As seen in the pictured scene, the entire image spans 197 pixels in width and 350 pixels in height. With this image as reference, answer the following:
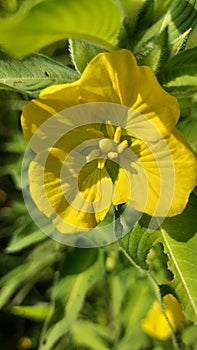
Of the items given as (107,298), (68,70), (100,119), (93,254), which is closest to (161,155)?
(100,119)

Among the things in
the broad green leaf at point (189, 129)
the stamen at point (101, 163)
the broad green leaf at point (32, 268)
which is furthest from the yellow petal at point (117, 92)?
the broad green leaf at point (32, 268)

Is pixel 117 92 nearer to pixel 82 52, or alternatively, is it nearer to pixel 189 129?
pixel 82 52

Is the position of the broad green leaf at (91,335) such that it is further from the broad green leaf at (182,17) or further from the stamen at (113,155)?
the broad green leaf at (182,17)

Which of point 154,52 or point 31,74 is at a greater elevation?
point 154,52

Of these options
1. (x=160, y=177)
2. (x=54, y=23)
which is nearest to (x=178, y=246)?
(x=160, y=177)

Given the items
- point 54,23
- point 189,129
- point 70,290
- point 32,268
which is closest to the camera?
point 54,23

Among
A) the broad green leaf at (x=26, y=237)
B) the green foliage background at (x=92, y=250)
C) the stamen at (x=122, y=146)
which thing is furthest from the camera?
the broad green leaf at (x=26, y=237)

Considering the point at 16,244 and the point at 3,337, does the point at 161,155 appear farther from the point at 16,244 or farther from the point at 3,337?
the point at 3,337
